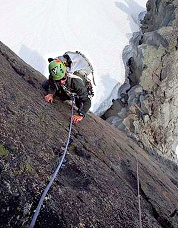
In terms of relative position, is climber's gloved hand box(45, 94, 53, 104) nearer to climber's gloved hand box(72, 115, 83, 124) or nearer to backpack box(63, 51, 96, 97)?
climber's gloved hand box(72, 115, 83, 124)

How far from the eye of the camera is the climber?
674 cm

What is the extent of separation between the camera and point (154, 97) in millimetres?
18016

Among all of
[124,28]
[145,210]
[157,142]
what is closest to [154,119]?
[157,142]

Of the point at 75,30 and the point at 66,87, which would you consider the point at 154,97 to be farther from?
the point at 75,30

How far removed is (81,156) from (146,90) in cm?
1317

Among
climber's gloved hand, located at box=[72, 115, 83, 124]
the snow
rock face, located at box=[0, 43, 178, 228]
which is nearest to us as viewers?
rock face, located at box=[0, 43, 178, 228]

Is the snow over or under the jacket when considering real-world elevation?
over

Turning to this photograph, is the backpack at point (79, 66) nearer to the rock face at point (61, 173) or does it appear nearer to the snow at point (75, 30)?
the rock face at point (61, 173)

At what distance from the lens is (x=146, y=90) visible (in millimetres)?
18219

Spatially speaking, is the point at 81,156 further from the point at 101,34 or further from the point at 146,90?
the point at 101,34

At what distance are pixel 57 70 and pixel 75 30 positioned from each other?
107 feet

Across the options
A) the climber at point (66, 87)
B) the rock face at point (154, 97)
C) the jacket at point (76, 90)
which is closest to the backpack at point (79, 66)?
the climber at point (66, 87)

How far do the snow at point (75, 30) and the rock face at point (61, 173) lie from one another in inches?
929

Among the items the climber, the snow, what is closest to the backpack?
the climber
